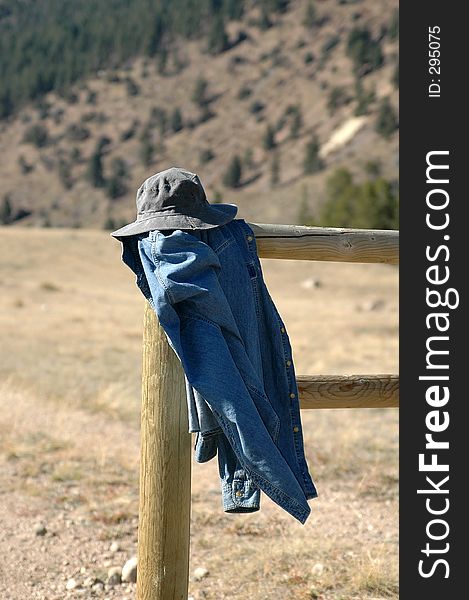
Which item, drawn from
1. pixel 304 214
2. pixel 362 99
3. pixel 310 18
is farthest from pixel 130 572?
pixel 310 18

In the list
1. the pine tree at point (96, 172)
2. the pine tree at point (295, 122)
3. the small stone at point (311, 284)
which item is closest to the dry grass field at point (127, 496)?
Result: the small stone at point (311, 284)

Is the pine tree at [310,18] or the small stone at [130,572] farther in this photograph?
the pine tree at [310,18]

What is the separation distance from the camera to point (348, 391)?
3.11 m

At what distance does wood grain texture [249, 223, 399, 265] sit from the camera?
2.97 m

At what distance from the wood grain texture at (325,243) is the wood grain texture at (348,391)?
42 centimetres

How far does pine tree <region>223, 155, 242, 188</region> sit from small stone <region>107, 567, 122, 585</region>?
197 ft

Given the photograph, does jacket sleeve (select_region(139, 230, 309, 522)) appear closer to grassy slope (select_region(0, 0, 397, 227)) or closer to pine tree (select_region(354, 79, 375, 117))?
grassy slope (select_region(0, 0, 397, 227))

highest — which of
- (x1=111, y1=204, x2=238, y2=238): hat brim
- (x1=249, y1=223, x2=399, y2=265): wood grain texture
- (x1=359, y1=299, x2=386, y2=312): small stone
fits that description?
(x1=359, y1=299, x2=386, y2=312): small stone

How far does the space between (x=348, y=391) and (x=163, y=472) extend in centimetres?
74

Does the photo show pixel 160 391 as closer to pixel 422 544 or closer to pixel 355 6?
pixel 422 544

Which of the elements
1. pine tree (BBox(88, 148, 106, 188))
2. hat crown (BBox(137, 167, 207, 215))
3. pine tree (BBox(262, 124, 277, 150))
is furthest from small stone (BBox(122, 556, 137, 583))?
pine tree (BBox(88, 148, 106, 188))

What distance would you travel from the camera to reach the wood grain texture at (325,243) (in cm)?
297

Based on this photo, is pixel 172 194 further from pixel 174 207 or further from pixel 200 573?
pixel 200 573

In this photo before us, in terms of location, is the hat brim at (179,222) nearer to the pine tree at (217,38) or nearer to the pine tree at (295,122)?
the pine tree at (295,122)
